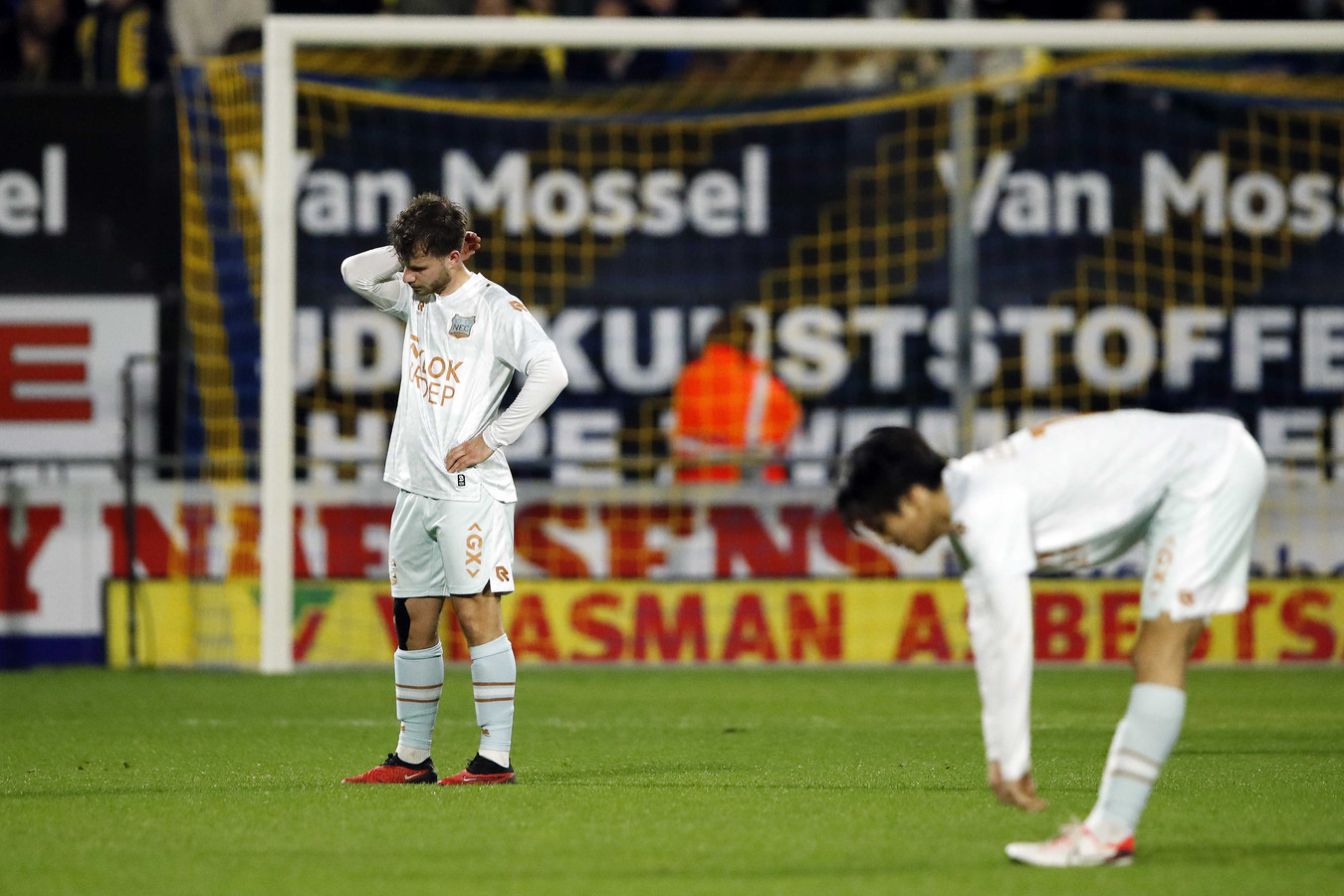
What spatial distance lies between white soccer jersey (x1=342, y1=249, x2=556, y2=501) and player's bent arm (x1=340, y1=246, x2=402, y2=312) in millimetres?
152

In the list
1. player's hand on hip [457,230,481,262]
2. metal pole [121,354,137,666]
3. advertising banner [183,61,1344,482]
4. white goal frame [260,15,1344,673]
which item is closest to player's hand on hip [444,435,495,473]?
player's hand on hip [457,230,481,262]

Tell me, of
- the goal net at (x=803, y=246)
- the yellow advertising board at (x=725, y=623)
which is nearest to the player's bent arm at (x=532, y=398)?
the yellow advertising board at (x=725, y=623)

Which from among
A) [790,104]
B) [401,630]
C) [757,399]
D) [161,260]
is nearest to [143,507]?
[161,260]

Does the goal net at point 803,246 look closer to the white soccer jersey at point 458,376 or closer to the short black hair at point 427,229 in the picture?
the white soccer jersey at point 458,376

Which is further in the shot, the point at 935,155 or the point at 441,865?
the point at 935,155

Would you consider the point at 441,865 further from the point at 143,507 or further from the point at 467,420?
the point at 143,507

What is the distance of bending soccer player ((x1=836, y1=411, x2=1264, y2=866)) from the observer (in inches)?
167

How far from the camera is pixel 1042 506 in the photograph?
4375 millimetres

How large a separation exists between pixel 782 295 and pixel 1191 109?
293cm

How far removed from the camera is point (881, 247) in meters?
12.8

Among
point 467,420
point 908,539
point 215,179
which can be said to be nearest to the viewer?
point 908,539

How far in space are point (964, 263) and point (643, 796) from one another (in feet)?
21.2

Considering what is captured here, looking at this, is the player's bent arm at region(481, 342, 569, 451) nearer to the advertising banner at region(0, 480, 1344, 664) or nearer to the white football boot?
the white football boot

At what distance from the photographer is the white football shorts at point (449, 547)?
6.04 metres
